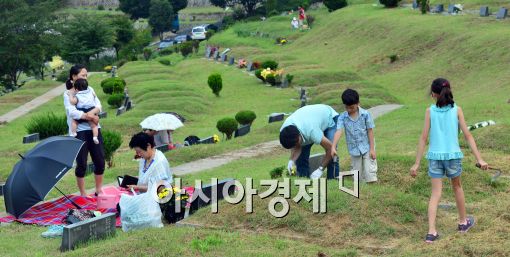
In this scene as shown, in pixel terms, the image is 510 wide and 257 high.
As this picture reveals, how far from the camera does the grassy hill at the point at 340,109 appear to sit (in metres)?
8.30

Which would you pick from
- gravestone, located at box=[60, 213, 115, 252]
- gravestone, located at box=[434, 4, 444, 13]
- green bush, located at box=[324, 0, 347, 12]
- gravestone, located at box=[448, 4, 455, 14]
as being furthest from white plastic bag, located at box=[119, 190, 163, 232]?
green bush, located at box=[324, 0, 347, 12]

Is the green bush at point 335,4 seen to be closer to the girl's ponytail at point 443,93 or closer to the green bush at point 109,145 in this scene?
the green bush at point 109,145

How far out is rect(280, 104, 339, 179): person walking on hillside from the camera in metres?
10.2

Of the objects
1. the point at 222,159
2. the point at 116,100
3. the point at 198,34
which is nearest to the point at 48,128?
the point at 222,159

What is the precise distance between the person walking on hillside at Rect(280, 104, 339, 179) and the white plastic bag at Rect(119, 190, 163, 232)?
1.77 meters

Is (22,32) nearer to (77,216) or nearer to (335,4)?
(335,4)

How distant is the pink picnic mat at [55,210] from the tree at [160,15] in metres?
67.3

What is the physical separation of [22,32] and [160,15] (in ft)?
123

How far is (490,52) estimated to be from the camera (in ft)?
103

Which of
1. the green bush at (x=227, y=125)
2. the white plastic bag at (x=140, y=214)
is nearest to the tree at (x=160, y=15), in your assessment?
the green bush at (x=227, y=125)

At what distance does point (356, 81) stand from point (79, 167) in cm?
2140

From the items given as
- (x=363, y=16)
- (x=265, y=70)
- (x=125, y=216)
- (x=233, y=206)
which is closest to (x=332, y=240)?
(x=233, y=206)

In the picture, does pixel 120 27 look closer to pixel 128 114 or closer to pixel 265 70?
pixel 265 70

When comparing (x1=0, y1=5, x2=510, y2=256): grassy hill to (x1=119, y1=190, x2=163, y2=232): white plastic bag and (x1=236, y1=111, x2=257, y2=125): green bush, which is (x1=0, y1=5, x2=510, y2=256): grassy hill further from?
(x1=119, y1=190, x2=163, y2=232): white plastic bag
